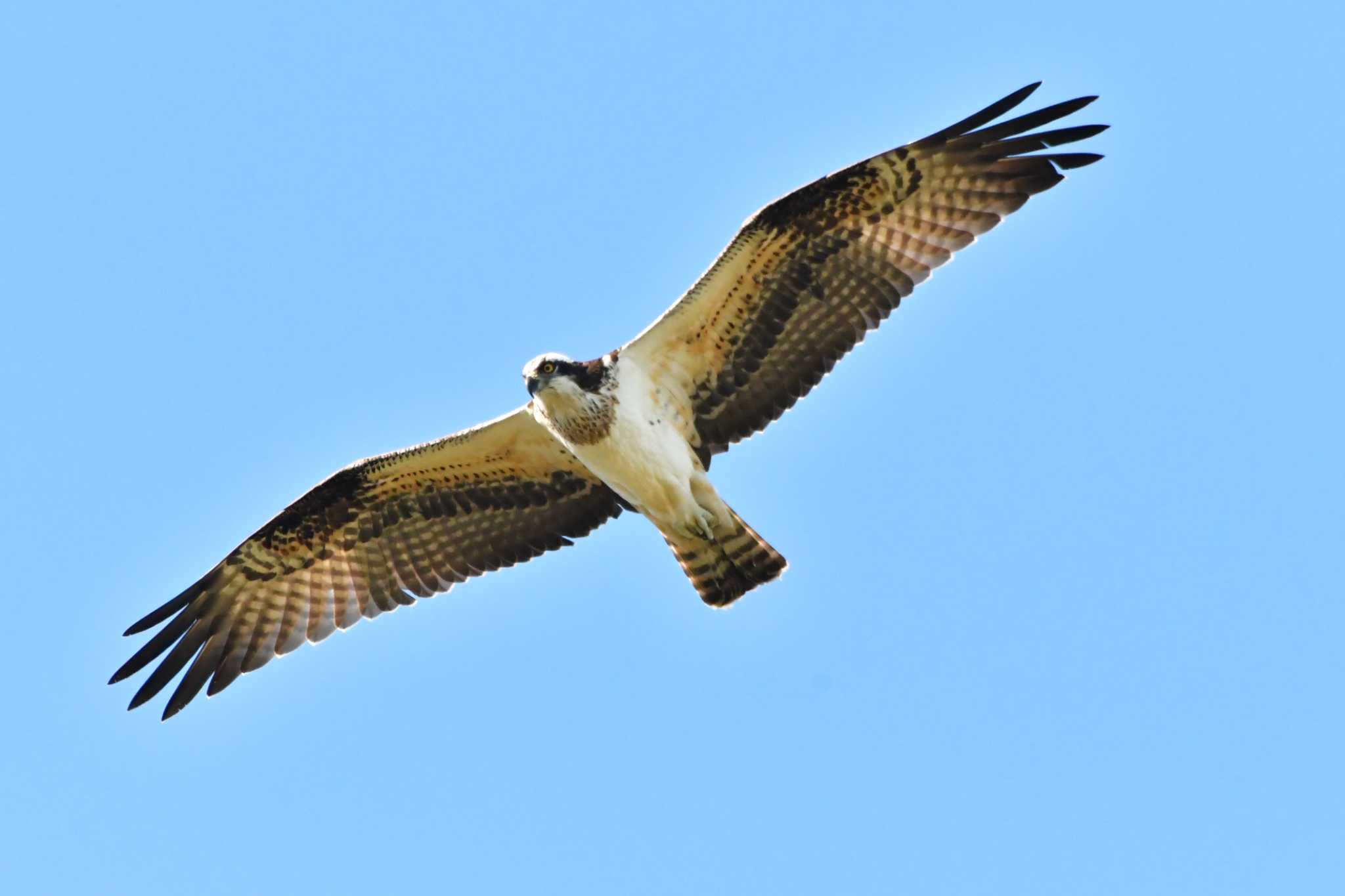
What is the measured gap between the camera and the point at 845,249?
14.0m

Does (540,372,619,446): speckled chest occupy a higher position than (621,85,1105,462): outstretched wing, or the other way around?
(621,85,1105,462): outstretched wing

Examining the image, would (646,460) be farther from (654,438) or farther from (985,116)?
(985,116)

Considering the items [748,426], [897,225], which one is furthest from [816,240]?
[748,426]

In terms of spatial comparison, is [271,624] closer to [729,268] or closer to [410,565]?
[410,565]

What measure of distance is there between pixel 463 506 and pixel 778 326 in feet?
9.83

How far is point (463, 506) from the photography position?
15234mm

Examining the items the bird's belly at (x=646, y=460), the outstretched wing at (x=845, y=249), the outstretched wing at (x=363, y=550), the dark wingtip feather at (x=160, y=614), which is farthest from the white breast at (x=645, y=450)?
the dark wingtip feather at (x=160, y=614)

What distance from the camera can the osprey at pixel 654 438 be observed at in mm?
13867

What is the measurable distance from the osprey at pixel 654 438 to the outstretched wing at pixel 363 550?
0.01 metres

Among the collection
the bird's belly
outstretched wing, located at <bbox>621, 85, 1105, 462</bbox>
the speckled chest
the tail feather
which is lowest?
the tail feather

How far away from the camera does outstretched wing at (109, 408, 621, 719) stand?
1502 centimetres

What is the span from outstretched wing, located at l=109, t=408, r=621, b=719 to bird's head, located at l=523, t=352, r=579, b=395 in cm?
143

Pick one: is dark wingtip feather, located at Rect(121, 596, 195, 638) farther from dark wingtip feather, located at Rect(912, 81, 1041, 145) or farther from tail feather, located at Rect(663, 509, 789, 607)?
dark wingtip feather, located at Rect(912, 81, 1041, 145)

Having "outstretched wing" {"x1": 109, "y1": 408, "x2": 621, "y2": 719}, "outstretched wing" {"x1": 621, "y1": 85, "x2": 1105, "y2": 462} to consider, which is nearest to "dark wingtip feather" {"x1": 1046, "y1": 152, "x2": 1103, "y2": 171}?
"outstretched wing" {"x1": 621, "y1": 85, "x2": 1105, "y2": 462}
